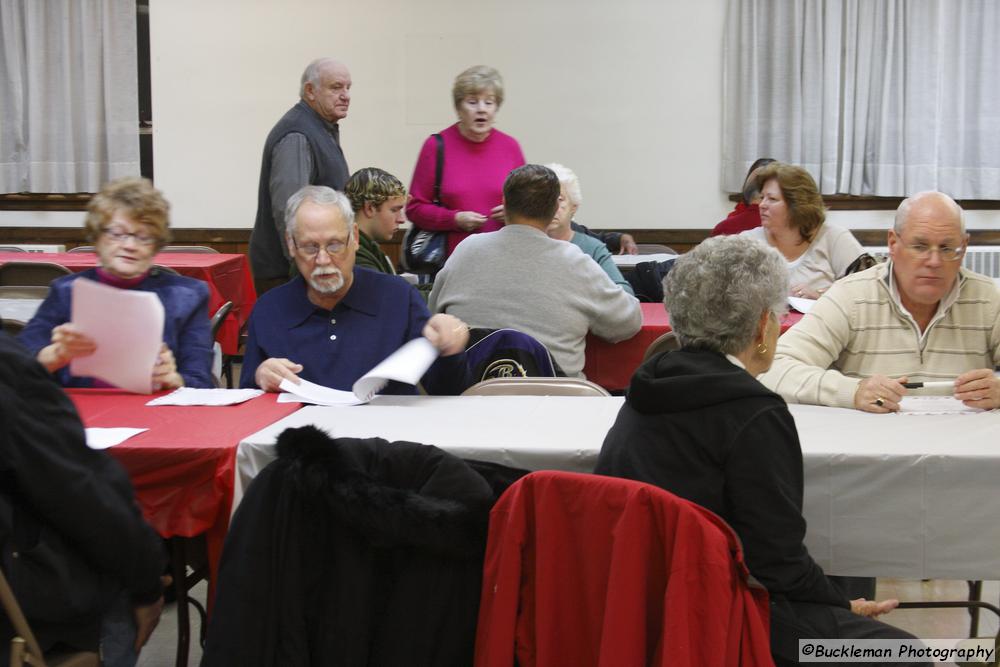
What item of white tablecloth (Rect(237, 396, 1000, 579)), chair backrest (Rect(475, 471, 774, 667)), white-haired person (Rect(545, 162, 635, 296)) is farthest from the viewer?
white-haired person (Rect(545, 162, 635, 296))

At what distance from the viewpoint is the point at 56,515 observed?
1628 mm

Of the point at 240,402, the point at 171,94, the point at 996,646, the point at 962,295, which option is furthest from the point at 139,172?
the point at 996,646

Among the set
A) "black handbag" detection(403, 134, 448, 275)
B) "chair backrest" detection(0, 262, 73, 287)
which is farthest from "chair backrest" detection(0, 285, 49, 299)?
"black handbag" detection(403, 134, 448, 275)

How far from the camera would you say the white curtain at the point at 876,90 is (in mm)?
7258

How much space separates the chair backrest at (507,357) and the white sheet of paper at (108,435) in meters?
1.04

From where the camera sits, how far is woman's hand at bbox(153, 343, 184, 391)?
2.66 m

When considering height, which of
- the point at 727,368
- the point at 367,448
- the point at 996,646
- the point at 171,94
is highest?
the point at 171,94

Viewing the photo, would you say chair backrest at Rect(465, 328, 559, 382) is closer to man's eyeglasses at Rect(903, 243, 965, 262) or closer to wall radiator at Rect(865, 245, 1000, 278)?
man's eyeglasses at Rect(903, 243, 965, 262)

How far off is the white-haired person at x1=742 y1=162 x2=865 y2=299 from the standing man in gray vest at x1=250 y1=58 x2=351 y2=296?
1900mm

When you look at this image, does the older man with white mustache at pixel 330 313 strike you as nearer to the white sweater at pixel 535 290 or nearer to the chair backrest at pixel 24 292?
the white sweater at pixel 535 290

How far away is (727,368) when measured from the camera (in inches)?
70.7

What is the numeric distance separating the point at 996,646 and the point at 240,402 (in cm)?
174

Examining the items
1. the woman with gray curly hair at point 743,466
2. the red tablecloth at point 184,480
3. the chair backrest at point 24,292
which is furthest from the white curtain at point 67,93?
the woman with gray curly hair at point 743,466

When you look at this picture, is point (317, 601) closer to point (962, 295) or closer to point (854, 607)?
point (854, 607)
